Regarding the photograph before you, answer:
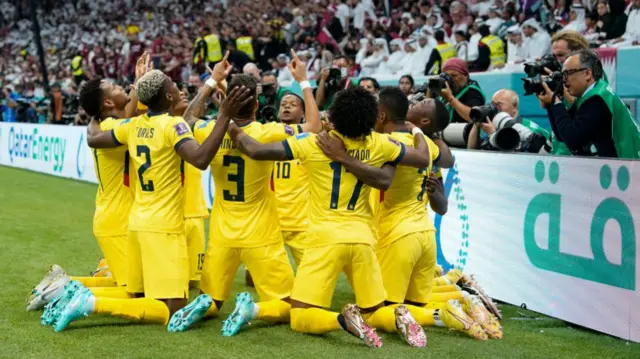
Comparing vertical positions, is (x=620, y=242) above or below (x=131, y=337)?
above

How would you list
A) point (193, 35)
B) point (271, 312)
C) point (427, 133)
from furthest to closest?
point (193, 35), point (427, 133), point (271, 312)

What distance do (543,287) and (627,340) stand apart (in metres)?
0.93

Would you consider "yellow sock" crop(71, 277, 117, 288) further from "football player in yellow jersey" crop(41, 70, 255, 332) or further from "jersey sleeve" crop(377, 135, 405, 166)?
"jersey sleeve" crop(377, 135, 405, 166)

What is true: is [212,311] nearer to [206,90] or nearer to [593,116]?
[206,90]

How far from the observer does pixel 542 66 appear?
22.2 ft

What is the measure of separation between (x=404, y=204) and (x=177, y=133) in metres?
1.67

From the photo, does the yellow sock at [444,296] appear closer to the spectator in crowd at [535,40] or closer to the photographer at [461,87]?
the photographer at [461,87]

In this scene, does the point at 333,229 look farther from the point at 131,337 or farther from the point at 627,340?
the point at 627,340

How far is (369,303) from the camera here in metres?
5.48

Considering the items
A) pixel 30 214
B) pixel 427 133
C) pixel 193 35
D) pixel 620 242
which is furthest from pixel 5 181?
pixel 620 242

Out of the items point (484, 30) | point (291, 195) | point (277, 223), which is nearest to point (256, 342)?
point (277, 223)

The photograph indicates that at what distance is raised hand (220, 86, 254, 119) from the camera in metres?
5.33


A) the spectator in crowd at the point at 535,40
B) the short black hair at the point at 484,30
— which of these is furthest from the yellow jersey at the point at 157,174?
the short black hair at the point at 484,30

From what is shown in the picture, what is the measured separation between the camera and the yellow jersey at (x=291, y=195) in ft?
22.6
